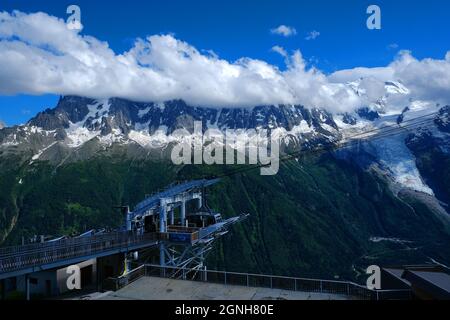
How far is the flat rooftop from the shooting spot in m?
26.0

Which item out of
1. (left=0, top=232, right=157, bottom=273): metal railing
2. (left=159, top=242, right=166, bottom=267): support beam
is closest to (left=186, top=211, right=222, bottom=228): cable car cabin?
(left=159, top=242, right=166, bottom=267): support beam

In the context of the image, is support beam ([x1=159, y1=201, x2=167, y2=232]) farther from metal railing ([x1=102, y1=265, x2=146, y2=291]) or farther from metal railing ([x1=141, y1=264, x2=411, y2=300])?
metal railing ([x1=102, y1=265, x2=146, y2=291])

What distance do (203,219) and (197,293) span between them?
120 ft

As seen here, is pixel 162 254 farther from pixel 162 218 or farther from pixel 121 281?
pixel 121 281

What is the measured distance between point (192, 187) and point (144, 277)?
35383 millimetres

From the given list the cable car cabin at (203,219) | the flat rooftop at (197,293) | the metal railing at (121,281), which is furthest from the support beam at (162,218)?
the flat rooftop at (197,293)

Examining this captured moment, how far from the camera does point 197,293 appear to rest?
26797 mm

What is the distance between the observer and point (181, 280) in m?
29.6

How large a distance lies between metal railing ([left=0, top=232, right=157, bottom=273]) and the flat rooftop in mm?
11297

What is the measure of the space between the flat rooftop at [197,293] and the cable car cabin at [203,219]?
33.7m

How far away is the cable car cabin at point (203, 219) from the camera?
206 ft
